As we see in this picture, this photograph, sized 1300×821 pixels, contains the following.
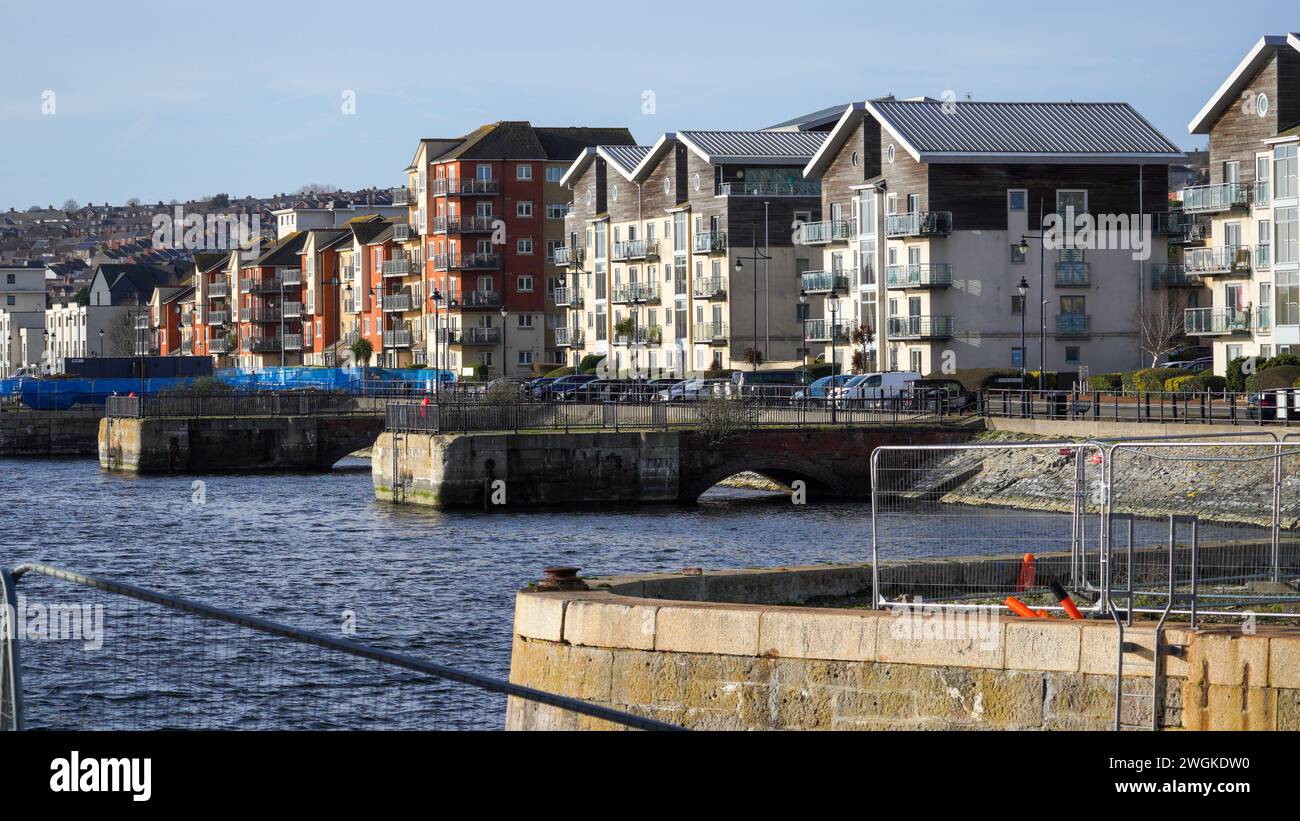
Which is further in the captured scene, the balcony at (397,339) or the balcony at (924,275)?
the balcony at (397,339)

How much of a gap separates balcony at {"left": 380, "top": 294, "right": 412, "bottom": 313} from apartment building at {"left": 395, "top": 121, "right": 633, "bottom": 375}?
451 centimetres

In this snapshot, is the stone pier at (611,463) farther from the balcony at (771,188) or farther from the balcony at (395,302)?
the balcony at (395,302)

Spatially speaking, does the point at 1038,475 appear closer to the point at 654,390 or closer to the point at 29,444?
the point at 654,390

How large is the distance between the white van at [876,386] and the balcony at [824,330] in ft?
44.1

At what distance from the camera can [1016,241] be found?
76.2 meters

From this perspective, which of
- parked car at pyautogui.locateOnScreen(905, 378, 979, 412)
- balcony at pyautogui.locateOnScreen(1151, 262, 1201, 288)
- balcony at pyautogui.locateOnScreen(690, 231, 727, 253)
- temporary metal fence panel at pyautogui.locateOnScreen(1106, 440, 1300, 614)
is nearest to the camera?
temporary metal fence panel at pyautogui.locateOnScreen(1106, 440, 1300, 614)

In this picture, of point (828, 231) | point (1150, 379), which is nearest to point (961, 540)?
point (1150, 379)

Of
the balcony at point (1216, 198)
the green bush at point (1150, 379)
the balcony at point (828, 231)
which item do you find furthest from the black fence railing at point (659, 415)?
the balcony at point (828, 231)

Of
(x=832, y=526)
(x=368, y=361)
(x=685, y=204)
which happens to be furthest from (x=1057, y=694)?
(x=368, y=361)

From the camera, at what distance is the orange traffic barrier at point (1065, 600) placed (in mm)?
14539

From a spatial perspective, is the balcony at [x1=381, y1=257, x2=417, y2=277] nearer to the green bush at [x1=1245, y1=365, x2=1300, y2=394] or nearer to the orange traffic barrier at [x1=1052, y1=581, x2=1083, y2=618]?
the green bush at [x1=1245, y1=365, x2=1300, y2=394]

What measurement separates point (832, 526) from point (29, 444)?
59775 mm

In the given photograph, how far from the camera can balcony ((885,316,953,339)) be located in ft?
249

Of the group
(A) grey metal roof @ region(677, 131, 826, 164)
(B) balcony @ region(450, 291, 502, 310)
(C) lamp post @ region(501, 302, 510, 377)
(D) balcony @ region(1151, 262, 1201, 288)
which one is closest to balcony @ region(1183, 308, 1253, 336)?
(D) balcony @ region(1151, 262, 1201, 288)
